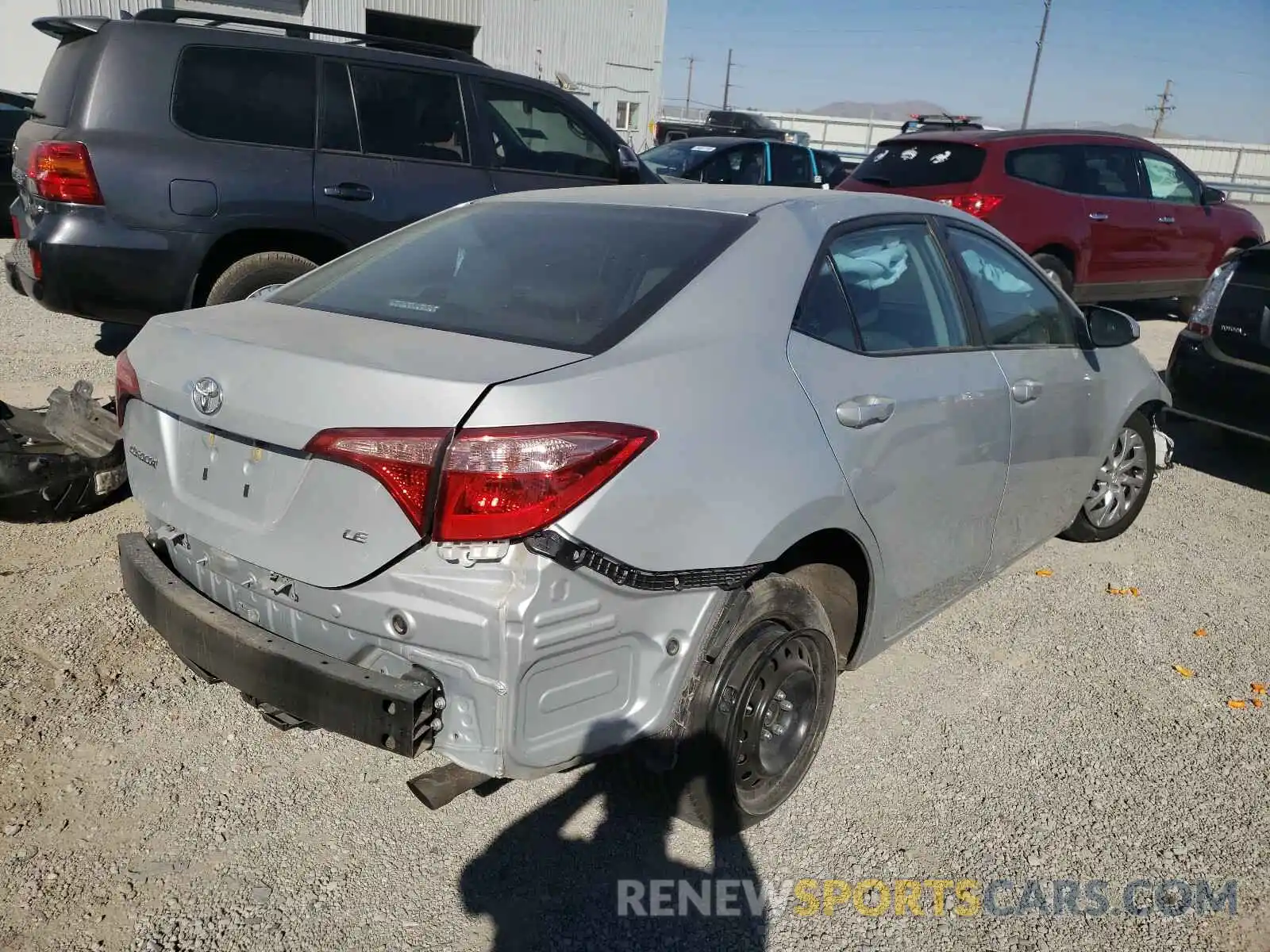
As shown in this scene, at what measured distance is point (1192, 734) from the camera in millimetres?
3408

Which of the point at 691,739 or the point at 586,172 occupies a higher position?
the point at 586,172

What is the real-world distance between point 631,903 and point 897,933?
0.65m

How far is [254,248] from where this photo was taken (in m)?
5.79

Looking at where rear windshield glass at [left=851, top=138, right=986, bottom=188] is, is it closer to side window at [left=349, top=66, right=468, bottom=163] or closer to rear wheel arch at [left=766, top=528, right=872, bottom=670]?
side window at [left=349, top=66, right=468, bottom=163]

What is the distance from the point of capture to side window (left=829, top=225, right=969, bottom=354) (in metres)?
2.98

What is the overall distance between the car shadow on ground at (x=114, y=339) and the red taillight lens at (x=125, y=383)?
4403 mm

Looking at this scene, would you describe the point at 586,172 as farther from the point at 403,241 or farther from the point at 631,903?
the point at 631,903

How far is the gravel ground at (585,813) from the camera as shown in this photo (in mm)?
2438

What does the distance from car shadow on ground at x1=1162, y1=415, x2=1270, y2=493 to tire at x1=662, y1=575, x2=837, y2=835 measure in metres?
4.23

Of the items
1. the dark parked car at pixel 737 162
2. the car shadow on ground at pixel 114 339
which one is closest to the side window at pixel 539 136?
the car shadow on ground at pixel 114 339

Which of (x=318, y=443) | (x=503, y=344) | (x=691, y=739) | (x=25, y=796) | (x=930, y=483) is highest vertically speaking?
(x=503, y=344)

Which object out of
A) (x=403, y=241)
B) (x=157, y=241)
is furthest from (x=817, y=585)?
(x=157, y=241)

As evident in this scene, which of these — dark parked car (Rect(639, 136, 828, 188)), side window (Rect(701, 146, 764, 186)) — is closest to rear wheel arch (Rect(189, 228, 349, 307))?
dark parked car (Rect(639, 136, 828, 188))

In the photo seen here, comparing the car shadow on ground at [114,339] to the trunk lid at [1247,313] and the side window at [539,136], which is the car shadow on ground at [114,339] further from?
the trunk lid at [1247,313]
